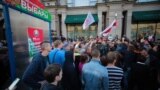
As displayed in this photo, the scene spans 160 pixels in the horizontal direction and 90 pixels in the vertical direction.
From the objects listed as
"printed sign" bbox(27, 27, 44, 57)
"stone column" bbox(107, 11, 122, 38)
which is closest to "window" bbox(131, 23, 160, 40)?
"stone column" bbox(107, 11, 122, 38)

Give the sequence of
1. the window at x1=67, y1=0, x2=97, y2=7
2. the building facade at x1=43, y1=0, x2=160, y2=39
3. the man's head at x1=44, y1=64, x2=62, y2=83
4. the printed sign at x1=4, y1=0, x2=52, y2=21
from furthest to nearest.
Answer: the window at x1=67, y1=0, x2=97, y2=7
the building facade at x1=43, y1=0, x2=160, y2=39
the printed sign at x1=4, y1=0, x2=52, y2=21
the man's head at x1=44, y1=64, x2=62, y2=83

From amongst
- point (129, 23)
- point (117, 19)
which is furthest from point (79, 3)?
point (129, 23)

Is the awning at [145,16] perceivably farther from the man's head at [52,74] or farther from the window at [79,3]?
the man's head at [52,74]

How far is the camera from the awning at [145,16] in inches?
685

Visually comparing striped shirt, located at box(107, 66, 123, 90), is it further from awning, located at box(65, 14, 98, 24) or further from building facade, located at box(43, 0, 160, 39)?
awning, located at box(65, 14, 98, 24)

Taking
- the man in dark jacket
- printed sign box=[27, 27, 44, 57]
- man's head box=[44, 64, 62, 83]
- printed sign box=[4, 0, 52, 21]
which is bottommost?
the man in dark jacket

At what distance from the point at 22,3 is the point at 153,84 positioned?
4.65m

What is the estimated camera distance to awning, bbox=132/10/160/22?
57.1 ft

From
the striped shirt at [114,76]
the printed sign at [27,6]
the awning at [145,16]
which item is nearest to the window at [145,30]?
the awning at [145,16]

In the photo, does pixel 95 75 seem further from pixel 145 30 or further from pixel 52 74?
pixel 145 30

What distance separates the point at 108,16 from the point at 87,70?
16183 millimetres

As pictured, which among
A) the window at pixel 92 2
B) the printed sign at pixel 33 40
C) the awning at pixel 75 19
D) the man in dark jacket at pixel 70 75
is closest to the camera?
the printed sign at pixel 33 40

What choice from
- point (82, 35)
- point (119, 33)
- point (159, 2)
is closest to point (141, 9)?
point (159, 2)

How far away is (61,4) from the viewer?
68.3 feet
